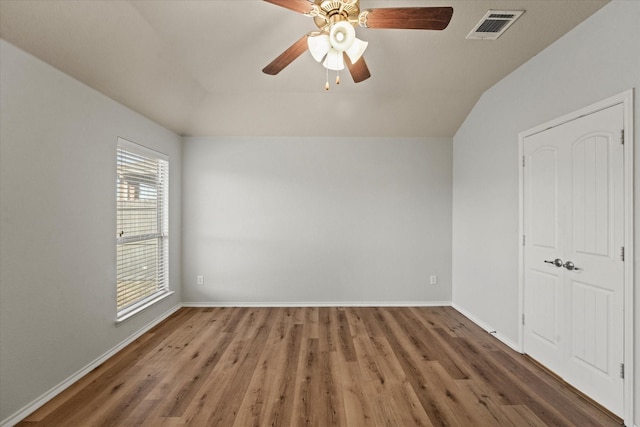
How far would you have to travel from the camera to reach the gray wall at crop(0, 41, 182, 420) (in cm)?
186

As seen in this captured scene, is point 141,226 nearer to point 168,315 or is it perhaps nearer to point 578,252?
point 168,315

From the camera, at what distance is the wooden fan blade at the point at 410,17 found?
4.81 ft

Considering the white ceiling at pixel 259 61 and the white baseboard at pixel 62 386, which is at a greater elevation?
the white ceiling at pixel 259 61

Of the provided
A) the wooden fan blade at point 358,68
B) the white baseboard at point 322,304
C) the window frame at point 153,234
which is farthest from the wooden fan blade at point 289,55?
the white baseboard at point 322,304

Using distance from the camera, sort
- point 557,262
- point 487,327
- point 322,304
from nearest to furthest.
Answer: point 557,262
point 487,327
point 322,304

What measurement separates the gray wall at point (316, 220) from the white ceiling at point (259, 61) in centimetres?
30

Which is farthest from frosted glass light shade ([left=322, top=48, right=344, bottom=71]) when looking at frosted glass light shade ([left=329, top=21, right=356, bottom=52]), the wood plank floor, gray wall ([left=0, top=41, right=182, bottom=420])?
the wood plank floor

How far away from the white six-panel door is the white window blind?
159 inches

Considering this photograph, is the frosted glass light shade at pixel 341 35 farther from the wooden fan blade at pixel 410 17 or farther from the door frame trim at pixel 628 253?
the door frame trim at pixel 628 253

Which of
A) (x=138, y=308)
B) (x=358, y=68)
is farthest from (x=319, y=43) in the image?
(x=138, y=308)

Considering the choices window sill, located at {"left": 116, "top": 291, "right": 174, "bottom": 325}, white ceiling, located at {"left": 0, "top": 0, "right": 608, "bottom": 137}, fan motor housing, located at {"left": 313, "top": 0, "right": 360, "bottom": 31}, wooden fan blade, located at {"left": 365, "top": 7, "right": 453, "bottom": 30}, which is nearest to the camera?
wooden fan blade, located at {"left": 365, "top": 7, "right": 453, "bottom": 30}

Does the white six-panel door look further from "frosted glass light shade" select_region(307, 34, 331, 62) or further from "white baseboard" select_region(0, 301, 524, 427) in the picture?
"frosted glass light shade" select_region(307, 34, 331, 62)

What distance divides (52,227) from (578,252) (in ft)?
13.2

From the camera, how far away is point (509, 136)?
119 inches
